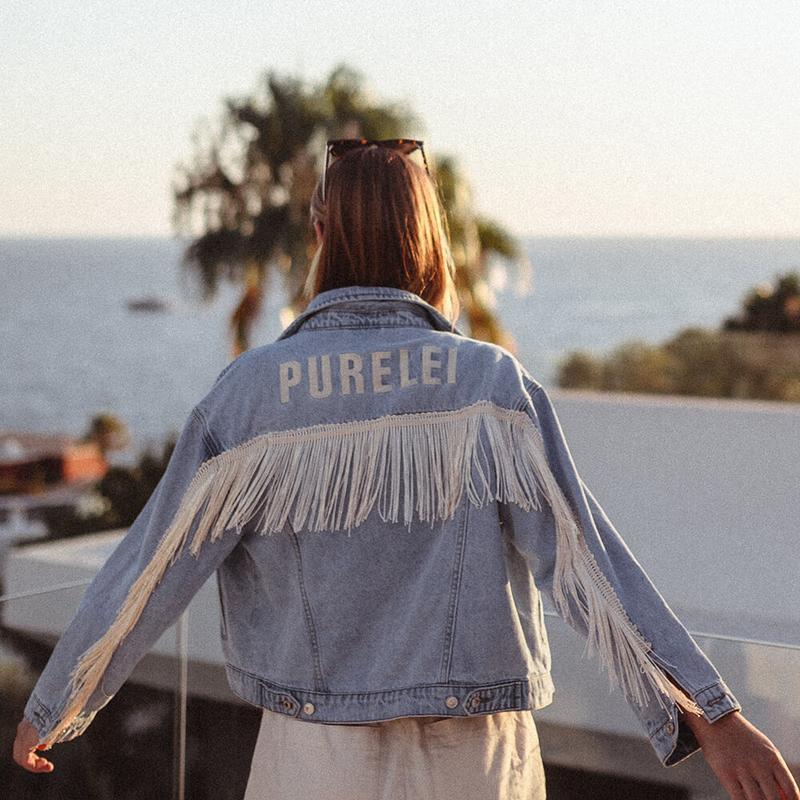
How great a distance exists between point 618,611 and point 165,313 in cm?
6351

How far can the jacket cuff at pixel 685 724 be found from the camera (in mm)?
1424

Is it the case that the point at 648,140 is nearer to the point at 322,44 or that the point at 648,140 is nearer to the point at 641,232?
the point at 641,232

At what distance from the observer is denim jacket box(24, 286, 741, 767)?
1.46 meters

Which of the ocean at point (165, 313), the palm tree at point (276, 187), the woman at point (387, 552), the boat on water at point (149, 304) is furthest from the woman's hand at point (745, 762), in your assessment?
the boat on water at point (149, 304)

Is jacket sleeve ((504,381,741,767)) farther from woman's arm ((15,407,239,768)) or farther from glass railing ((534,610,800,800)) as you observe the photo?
glass railing ((534,610,800,800))

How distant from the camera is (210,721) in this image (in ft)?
8.63

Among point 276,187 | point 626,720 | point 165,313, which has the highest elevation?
point 626,720

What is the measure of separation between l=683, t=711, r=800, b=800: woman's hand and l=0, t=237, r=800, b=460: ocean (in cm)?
4999

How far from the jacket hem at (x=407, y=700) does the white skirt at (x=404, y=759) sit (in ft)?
0.06

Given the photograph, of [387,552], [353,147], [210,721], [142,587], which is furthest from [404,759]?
[210,721]

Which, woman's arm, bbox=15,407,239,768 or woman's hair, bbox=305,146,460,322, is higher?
woman's hair, bbox=305,146,460,322

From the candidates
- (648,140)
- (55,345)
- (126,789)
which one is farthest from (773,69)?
(126,789)

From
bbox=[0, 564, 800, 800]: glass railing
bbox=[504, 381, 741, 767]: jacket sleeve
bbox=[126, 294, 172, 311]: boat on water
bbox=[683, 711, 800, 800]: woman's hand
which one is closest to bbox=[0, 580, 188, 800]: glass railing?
bbox=[0, 564, 800, 800]: glass railing

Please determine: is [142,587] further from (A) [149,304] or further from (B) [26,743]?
(A) [149,304]
